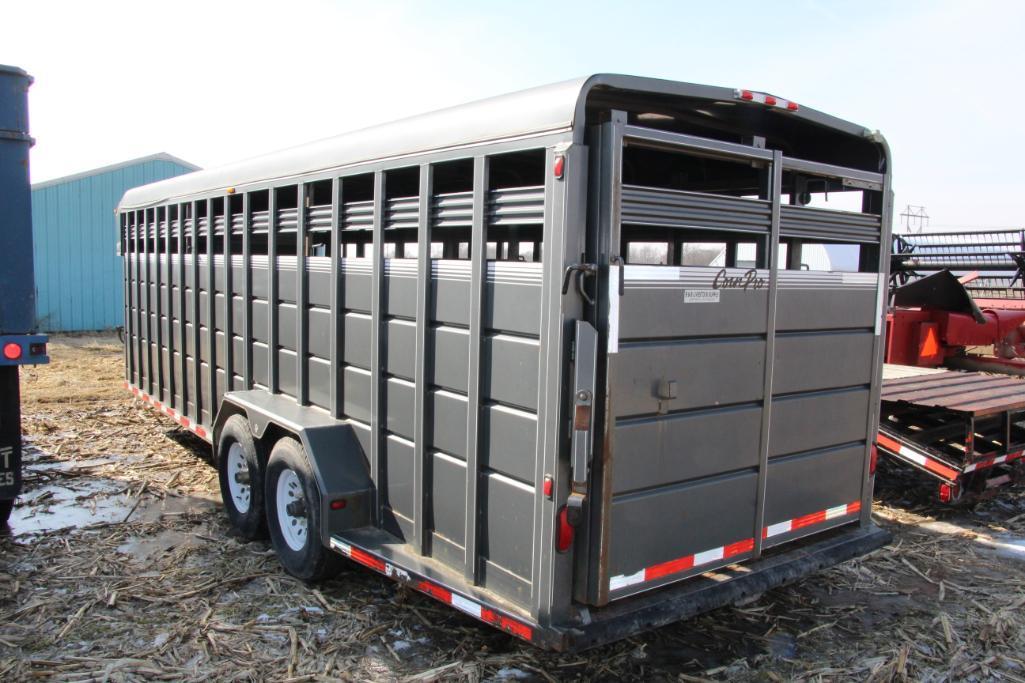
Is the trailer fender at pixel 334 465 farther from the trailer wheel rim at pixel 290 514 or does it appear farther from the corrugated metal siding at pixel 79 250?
the corrugated metal siding at pixel 79 250

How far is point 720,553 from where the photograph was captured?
3717 millimetres

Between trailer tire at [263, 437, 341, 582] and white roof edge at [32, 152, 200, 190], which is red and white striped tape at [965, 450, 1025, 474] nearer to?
trailer tire at [263, 437, 341, 582]

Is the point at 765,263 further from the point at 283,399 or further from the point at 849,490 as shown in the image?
the point at 283,399

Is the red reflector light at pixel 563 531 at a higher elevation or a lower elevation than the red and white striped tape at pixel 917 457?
higher

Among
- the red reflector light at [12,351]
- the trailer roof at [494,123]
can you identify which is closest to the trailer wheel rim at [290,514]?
the trailer roof at [494,123]

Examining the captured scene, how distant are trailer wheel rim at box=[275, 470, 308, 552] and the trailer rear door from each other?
7.15 feet

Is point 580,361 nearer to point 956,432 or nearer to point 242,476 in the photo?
point 242,476

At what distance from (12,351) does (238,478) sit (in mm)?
1702

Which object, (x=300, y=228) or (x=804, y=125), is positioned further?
(x=300, y=228)

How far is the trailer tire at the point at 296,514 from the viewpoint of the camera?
14.4 ft

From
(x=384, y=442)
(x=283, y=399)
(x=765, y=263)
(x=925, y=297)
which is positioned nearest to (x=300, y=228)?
(x=283, y=399)

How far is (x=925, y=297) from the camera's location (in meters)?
9.69

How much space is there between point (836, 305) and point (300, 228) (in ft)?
10.4

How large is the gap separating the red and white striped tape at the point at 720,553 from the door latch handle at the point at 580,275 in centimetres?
122
